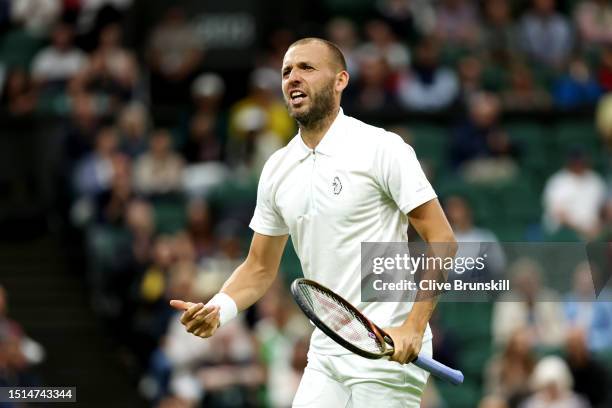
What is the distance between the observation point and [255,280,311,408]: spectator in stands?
37.8ft

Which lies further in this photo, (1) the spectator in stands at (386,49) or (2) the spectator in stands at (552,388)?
(1) the spectator in stands at (386,49)

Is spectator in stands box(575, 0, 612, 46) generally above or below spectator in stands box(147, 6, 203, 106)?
above

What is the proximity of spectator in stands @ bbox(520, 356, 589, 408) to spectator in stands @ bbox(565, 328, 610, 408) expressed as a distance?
181mm

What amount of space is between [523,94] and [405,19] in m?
1.90

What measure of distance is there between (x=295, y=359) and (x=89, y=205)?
323 cm

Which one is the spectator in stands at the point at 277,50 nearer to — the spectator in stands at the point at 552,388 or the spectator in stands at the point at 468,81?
the spectator in stands at the point at 468,81

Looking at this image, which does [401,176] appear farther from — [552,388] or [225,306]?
[552,388]

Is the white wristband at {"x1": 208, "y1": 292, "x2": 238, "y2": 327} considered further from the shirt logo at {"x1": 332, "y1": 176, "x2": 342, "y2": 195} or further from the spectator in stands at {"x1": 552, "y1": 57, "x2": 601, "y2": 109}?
the spectator in stands at {"x1": 552, "y1": 57, "x2": 601, "y2": 109}

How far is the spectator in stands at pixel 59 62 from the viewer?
15.0 m

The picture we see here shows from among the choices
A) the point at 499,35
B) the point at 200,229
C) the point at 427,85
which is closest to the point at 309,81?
the point at 200,229

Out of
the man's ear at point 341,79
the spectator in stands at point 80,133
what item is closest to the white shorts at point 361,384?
the man's ear at point 341,79

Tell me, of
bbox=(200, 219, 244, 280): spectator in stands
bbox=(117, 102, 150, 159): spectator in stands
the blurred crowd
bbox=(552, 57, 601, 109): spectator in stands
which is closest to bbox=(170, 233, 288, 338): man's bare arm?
the blurred crowd

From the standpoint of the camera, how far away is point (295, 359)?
11500mm

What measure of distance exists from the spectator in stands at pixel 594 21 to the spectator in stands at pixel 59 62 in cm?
642
